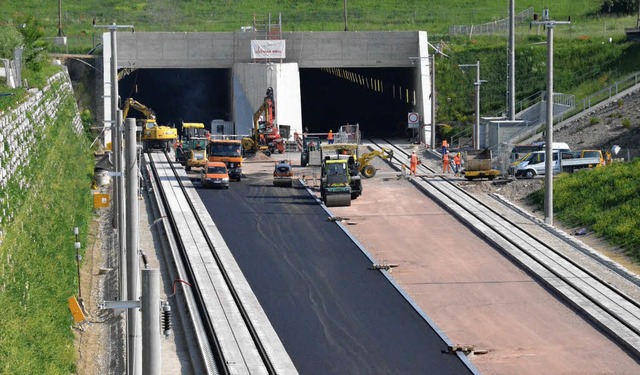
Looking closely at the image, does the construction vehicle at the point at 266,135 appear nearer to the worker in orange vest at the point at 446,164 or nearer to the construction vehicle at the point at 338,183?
the worker in orange vest at the point at 446,164

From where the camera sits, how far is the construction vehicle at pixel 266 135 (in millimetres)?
78806

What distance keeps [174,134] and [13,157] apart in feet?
150

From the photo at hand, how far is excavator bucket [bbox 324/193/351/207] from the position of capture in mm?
58500

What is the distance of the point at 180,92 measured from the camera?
102938 millimetres

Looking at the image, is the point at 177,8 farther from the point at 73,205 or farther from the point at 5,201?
the point at 5,201

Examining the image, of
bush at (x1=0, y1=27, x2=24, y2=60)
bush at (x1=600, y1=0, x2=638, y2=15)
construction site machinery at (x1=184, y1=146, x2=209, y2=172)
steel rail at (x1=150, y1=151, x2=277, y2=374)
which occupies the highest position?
bush at (x1=600, y1=0, x2=638, y2=15)

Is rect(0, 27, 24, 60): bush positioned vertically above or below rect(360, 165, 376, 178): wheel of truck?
above

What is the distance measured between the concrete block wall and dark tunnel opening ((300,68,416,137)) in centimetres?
3891

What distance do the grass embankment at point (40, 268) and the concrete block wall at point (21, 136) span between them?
29 centimetres

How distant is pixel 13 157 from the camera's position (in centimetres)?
3712

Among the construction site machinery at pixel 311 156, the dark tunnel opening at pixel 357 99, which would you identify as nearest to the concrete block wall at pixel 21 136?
the construction site machinery at pixel 311 156

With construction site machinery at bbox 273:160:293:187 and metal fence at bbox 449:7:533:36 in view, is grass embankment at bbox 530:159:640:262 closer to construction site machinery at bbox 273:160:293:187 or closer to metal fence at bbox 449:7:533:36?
construction site machinery at bbox 273:160:293:187

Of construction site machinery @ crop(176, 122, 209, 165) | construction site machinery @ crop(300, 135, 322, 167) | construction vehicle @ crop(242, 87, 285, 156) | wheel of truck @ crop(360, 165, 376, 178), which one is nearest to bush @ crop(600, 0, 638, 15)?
construction vehicle @ crop(242, 87, 285, 156)

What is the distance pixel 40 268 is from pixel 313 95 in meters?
70.9
